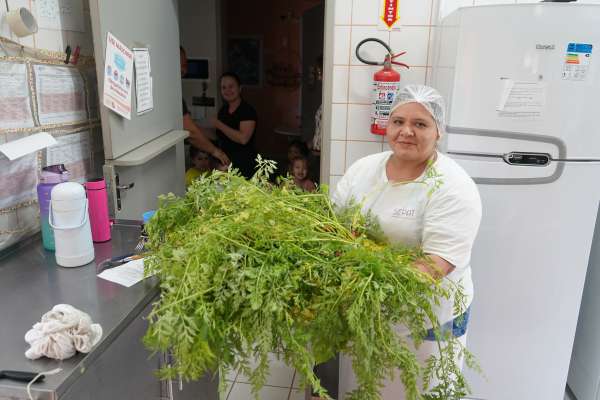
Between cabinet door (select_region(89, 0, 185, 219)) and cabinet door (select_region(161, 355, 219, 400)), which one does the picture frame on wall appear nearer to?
cabinet door (select_region(89, 0, 185, 219))

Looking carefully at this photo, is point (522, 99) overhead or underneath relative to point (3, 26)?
underneath

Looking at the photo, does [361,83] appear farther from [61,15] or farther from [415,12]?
[61,15]

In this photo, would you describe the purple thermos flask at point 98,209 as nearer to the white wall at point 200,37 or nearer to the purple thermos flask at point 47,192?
the purple thermos flask at point 47,192

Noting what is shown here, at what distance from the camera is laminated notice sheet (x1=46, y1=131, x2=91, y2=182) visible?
70.9 inches

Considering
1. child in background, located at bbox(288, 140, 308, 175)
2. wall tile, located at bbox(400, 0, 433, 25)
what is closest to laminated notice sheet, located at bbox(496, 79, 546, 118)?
wall tile, located at bbox(400, 0, 433, 25)

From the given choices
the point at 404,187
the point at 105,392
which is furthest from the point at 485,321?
the point at 105,392

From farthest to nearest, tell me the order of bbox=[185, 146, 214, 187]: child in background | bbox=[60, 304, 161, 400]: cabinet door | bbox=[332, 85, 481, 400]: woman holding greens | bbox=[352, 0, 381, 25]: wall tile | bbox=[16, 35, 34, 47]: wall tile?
bbox=[185, 146, 214, 187]: child in background < bbox=[352, 0, 381, 25]: wall tile < bbox=[16, 35, 34, 47]: wall tile < bbox=[332, 85, 481, 400]: woman holding greens < bbox=[60, 304, 161, 400]: cabinet door

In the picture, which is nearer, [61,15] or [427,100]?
[427,100]

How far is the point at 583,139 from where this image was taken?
6.26ft

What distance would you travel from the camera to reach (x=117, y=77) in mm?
1881

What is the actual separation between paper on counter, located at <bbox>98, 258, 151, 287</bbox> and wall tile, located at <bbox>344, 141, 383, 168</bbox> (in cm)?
138

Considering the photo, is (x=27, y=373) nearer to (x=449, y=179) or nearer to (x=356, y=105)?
(x=449, y=179)

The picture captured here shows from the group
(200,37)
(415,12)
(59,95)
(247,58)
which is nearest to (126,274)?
(59,95)

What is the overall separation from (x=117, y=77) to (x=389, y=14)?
134 centimetres
